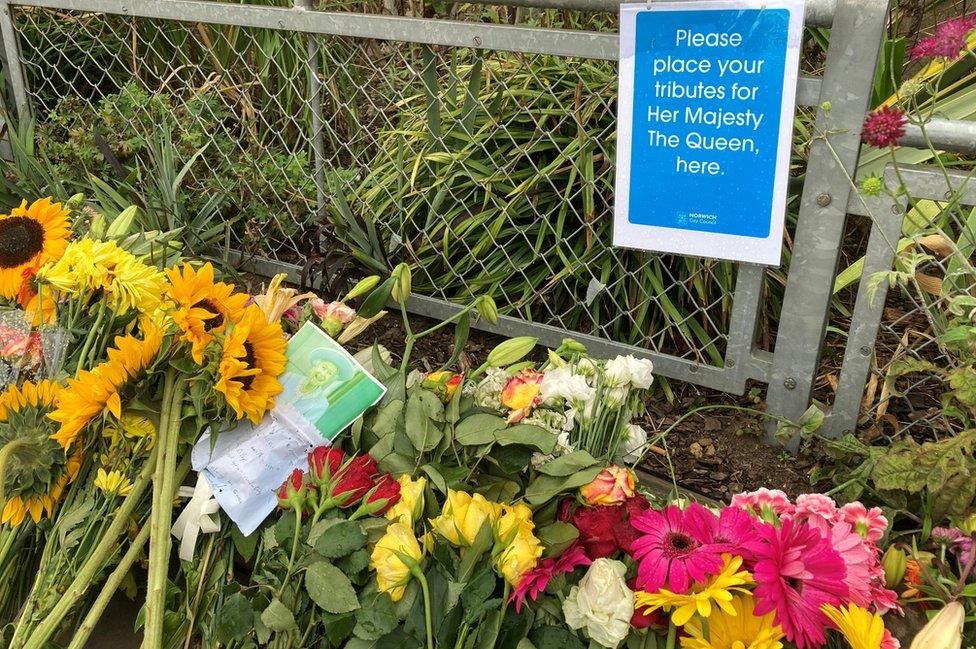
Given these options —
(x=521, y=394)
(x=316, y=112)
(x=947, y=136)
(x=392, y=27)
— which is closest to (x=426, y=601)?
(x=521, y=394)

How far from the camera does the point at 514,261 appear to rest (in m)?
2.63

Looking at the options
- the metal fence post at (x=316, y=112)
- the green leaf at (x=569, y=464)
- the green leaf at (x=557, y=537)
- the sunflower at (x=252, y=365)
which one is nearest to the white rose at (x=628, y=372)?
the green leaf at (x=569, y=464)

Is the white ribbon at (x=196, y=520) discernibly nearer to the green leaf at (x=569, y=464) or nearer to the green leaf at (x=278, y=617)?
the green leaf at (x=278, y=617)

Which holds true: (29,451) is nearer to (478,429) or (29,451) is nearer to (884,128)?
(478,429)

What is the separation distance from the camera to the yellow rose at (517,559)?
1.27 m

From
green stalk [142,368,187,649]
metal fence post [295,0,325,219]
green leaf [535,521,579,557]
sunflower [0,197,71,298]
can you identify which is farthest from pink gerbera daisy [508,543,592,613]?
metal fence post [295,0,325,219]

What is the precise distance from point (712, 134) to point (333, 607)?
3.97ft

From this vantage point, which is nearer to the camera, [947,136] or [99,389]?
[99,389]

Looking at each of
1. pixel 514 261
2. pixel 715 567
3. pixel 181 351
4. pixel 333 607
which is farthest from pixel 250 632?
pixel 514 261

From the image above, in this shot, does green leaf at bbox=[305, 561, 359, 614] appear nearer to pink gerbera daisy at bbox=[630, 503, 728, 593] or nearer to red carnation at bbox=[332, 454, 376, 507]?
red carnation at bbox=[332, 454, 376, 507]

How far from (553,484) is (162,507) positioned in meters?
0.66

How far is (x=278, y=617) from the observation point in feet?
4.30

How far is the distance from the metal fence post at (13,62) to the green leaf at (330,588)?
2.47 meters

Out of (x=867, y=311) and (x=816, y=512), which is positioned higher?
(x=867, y=311)
